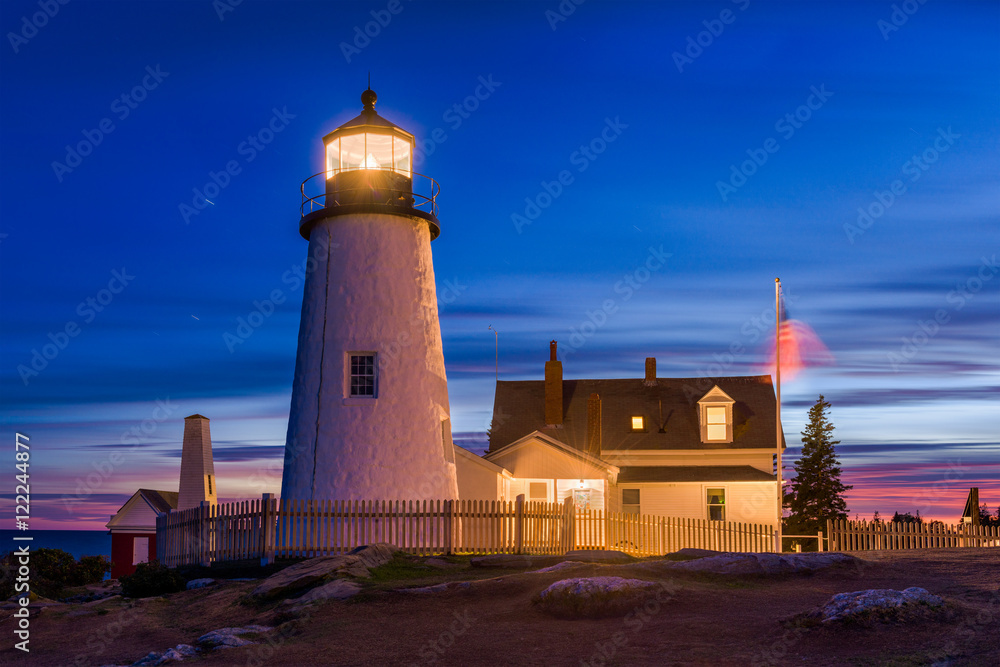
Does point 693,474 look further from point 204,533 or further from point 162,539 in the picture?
point 204,533

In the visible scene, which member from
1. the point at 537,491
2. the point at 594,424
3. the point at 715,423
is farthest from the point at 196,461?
the point at 715,423

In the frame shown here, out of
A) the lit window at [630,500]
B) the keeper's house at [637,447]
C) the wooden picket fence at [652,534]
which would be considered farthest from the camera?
the lit window at [630,500]

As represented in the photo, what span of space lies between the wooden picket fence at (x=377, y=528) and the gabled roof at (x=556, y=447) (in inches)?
406

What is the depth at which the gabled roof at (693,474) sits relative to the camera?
3781cm

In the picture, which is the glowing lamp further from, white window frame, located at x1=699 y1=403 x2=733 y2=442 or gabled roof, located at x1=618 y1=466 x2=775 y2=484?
white window frame, located at x1=699 y1=403 x2=733 y2=442

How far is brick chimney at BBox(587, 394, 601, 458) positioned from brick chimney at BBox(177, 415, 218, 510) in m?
16.2

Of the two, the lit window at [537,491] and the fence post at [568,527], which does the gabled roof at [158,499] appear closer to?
the lit window at [537,491]

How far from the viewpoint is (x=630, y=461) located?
41.4 meters

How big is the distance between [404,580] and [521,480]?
19751 millimetres

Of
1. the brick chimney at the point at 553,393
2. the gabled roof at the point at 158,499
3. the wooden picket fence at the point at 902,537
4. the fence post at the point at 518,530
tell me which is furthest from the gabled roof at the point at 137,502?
the wooden picket fence at the point at 902,537

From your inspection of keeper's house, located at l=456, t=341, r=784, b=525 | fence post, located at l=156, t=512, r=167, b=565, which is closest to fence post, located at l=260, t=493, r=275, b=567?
fence post, located at l=156, t=512, r=167, b=565

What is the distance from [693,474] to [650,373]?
8.18 metres

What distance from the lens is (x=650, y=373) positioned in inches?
1802

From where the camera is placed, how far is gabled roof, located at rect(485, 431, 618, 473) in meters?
36.5
